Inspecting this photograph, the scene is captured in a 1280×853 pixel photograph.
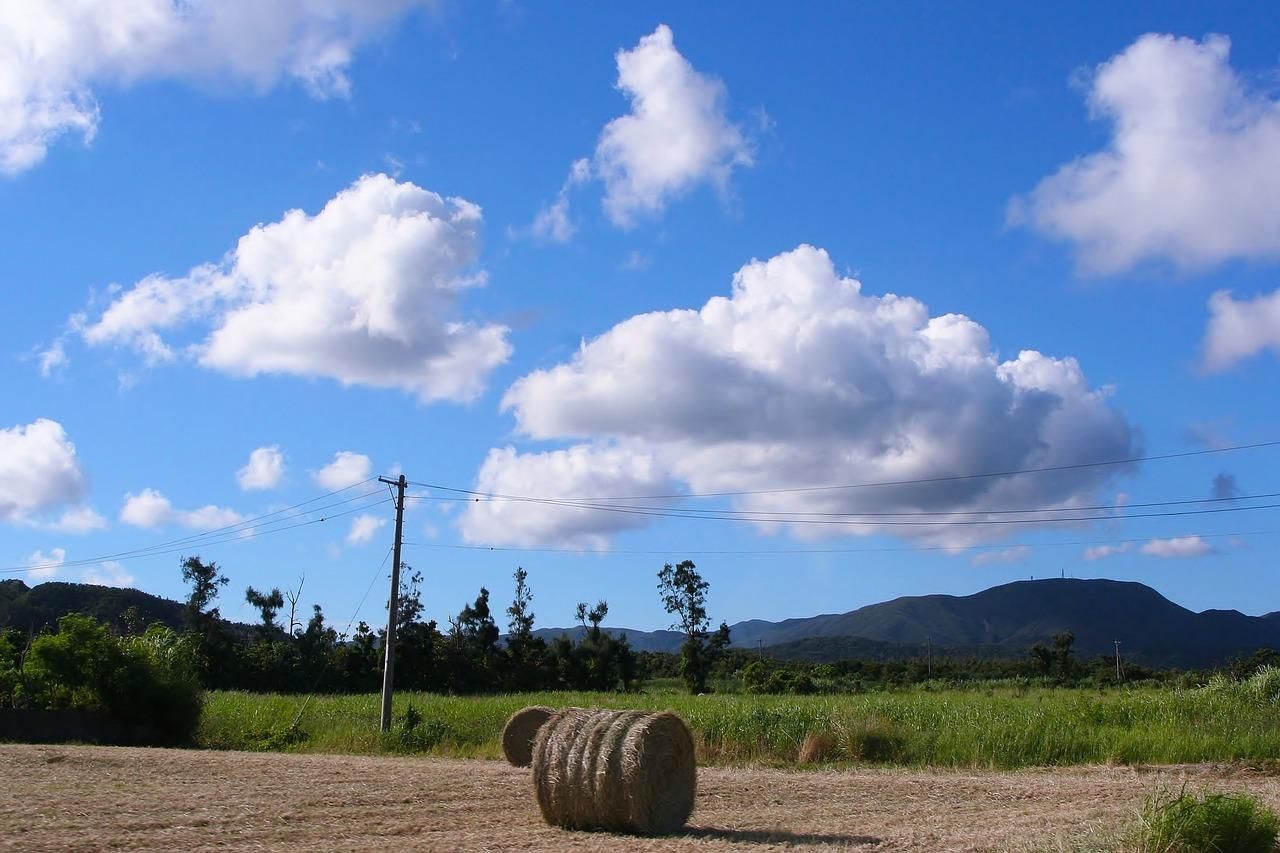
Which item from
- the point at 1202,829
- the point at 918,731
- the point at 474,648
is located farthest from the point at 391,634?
the point at 474,648

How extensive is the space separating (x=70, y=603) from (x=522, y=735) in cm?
7588

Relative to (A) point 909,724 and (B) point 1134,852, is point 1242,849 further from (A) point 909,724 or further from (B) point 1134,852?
(A) point 909,724

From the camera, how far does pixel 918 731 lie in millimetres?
24516

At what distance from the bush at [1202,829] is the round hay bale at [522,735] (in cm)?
1448

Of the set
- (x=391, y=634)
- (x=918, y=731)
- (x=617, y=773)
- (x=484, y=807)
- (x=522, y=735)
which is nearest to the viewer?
(x=617, y=773)

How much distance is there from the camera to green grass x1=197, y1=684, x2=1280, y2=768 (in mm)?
22391

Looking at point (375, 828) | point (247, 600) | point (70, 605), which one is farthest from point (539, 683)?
point (375, 828)

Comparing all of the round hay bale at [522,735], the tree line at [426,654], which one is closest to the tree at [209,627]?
the tree line at [426,654]

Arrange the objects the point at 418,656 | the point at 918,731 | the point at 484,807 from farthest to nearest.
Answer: the point at 418,656 < the point at 918,731 < the point at 484,807

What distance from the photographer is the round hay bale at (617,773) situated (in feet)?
41.1

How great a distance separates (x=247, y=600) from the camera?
72688 millimetres

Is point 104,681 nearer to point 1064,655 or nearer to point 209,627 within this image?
point 209,627

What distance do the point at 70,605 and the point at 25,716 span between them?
64799mm

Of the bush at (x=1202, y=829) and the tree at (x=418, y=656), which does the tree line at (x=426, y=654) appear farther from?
the bush at (x=1202, y=829)
